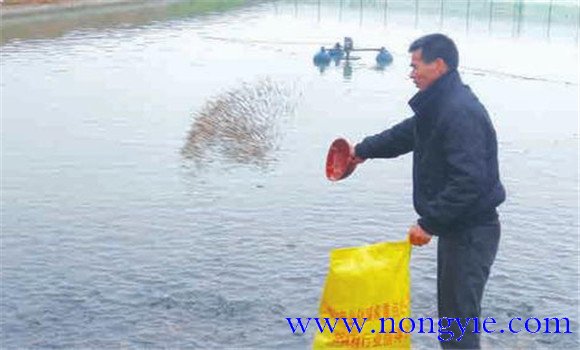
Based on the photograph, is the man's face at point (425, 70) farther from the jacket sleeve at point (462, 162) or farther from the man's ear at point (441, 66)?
the jacket sleeve at point (462, 162)

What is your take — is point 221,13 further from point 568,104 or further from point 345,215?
point 345,215

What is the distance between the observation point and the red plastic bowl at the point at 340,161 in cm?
512

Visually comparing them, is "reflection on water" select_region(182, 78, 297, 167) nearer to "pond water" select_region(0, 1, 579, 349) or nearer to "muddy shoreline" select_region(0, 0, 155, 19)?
"pond water" select_region(0, 1, 579, 349)

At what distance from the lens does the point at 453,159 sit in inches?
163

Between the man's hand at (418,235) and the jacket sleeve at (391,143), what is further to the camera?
the jacket sleeve at (391,143)

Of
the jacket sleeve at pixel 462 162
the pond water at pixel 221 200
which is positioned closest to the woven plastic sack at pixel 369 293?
the jacket sleeve at pixel 462 162

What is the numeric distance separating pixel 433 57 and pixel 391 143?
2.55 feet

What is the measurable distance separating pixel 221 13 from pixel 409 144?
55.3 metres

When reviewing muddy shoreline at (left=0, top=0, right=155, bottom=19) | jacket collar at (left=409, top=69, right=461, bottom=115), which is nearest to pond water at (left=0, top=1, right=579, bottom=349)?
jacket collar at (left=409, top=69, right=461, bottom=115)

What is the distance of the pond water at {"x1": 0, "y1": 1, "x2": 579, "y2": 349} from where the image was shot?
25.7ft

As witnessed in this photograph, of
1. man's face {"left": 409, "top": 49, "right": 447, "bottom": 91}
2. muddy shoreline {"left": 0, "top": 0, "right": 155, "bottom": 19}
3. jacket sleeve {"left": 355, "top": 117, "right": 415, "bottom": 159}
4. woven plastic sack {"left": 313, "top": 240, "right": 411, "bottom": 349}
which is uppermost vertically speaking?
man's face {"left": 409, "top": 49, "right": 447, "bottom": 91}

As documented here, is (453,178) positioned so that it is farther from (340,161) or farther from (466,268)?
(340,161)

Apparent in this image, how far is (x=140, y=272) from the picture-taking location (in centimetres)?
884

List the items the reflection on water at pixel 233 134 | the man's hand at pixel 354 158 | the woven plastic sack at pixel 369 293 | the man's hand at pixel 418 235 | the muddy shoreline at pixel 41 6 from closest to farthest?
1. the man's hand at pixel 418 235
2. the woven plastic sack at pixel 369 293
3. the man's hand at pixel 354 158
4. the reflection on water at pixel 233 134
5. the muddy shoreline at pixel 41 6
